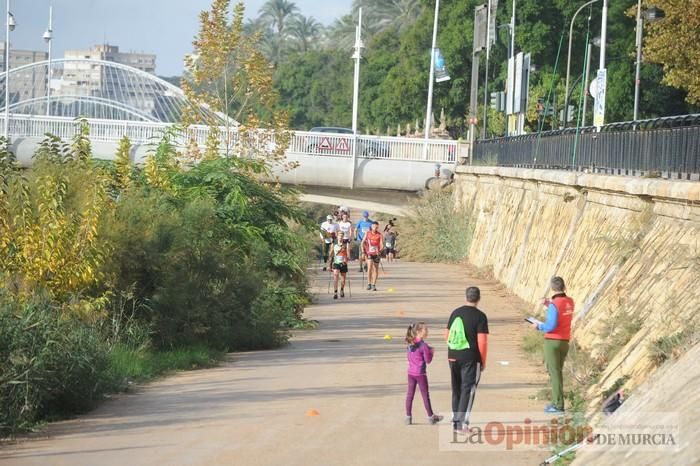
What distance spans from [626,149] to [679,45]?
1142 centimetres

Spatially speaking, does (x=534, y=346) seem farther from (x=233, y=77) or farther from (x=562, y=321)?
(x=233, y=77)

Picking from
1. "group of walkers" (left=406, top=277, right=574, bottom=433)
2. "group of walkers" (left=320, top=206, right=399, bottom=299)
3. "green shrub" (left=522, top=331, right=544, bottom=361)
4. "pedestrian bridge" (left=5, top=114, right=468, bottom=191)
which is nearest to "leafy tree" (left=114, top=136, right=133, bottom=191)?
"green shrub" (left=522, top=331, right=544, bottom=361)

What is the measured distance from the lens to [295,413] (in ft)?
43.8

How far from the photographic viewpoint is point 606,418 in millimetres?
11055

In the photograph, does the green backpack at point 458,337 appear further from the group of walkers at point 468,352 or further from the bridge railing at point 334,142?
the bridge railing at point 334,142

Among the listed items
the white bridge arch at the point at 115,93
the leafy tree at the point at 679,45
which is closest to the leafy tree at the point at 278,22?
the white bridge arch at the point at 115,93

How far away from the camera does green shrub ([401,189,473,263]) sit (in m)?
44.1

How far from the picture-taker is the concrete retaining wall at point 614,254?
13688mm

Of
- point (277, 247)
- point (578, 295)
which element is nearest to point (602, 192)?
point (578, 295)

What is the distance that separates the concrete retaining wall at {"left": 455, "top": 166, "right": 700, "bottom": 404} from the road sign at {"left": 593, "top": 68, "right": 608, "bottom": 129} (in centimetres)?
219

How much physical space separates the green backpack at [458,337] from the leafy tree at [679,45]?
825 inches

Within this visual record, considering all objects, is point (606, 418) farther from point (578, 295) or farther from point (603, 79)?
point (603, 79)

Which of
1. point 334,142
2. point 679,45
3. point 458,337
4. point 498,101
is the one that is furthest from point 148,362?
point 498,101

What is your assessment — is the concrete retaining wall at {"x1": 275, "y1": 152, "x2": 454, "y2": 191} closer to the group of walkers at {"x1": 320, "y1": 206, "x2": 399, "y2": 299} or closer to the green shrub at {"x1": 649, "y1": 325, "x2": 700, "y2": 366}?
the group of walkers at {"x1": 320, "y1": 206, "x2": 399, "y2": 299}
